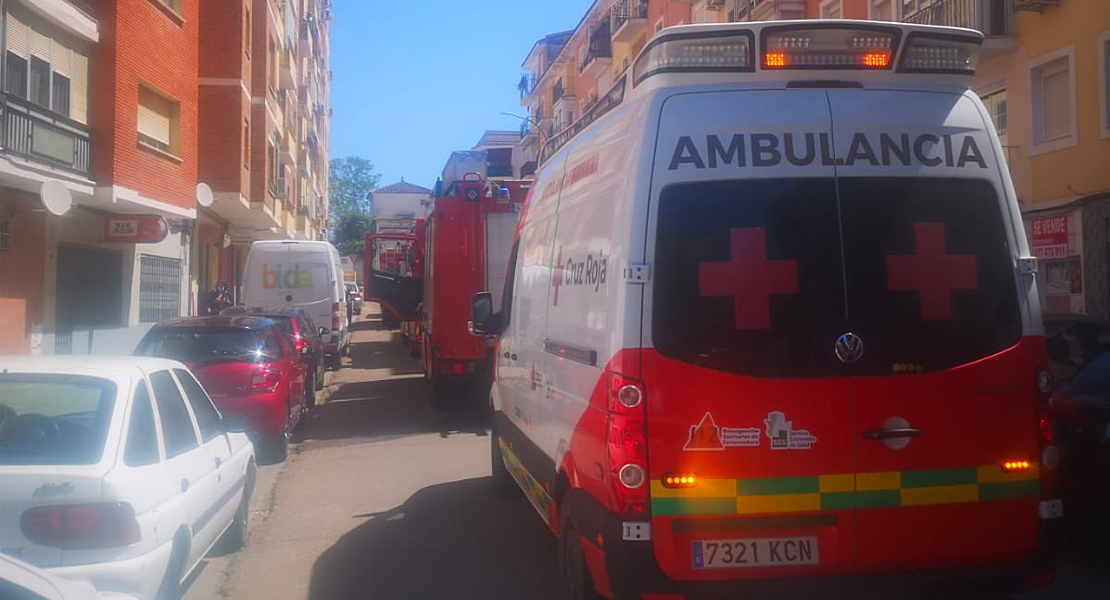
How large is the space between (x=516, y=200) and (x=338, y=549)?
7.18 m

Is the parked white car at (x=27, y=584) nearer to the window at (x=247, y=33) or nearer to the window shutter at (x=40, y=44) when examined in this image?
the window shutter at (x=40, y=44)

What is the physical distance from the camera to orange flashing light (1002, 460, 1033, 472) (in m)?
4.30

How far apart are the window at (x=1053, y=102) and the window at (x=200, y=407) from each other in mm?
14920

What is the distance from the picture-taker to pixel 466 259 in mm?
13336

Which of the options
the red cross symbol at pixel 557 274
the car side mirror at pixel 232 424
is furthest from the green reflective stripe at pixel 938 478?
the car side mirror at pixel 232 424

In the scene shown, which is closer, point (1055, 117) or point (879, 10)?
point (1055, 117)

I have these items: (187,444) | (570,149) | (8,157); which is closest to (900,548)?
(570,149)

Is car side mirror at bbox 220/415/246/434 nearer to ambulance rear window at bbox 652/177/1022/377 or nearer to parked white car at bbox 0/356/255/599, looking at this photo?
parked white car at bbox 0/356/255/599

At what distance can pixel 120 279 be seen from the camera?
1912cm

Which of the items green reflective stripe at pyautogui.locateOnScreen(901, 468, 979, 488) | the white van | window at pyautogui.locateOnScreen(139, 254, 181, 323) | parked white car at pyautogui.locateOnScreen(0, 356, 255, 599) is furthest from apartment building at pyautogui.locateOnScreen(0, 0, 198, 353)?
green reflective stripe at pyautogui.locateOnScreen(901, 468, 979, 488)

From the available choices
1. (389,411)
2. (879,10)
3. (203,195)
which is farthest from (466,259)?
(879,10)

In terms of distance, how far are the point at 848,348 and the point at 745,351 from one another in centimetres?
45

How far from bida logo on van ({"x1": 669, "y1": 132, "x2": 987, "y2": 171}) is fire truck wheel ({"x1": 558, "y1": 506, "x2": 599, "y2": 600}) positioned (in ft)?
6.06

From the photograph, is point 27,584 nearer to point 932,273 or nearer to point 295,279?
point 932,273
